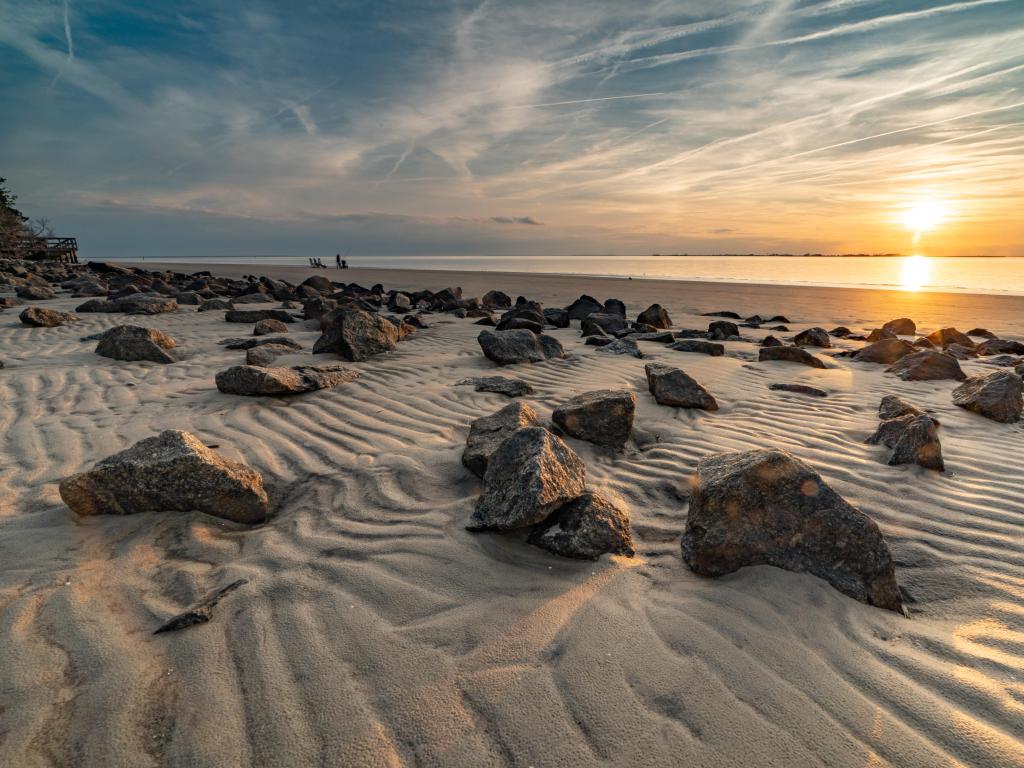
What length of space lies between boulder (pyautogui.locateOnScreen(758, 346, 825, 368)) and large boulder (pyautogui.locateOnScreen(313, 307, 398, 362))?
550cm

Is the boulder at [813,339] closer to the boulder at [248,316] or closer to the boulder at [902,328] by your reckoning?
the boulder at [902,328]

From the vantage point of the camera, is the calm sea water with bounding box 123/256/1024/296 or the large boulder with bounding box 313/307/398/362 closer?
A: the large boulder with bounding box 313/307/398/362

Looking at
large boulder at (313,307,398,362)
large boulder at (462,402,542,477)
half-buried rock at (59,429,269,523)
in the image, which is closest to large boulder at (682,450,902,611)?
large boulder at (462,402,542,477)

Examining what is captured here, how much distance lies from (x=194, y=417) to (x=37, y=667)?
3.05 meters

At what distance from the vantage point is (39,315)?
9.06 m

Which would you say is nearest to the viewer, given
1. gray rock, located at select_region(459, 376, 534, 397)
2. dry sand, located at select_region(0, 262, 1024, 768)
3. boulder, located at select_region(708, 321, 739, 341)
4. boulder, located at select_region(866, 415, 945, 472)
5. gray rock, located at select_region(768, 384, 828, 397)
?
dry sand, located at select_region(0, 262, 1024, 768)

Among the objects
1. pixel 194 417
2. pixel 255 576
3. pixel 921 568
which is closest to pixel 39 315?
pixel 194 417

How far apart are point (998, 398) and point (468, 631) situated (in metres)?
5.45

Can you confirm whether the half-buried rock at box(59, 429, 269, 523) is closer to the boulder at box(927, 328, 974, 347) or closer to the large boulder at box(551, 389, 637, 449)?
the large boulder at box(551, 389, 637, 449)

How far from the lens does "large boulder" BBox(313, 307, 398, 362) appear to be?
7074mm

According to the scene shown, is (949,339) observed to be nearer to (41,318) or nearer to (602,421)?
(602,421)

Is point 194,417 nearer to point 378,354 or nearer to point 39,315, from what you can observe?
point 378,354

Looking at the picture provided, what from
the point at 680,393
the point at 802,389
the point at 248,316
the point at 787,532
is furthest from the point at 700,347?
the point at 248,316

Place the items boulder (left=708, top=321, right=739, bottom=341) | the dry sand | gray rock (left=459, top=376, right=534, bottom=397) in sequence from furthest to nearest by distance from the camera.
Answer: boulder (left=708, top=321, right=739, bottom=341)
gray rock (left=459, top=376, right=534, bottom=397)
the dry sand
